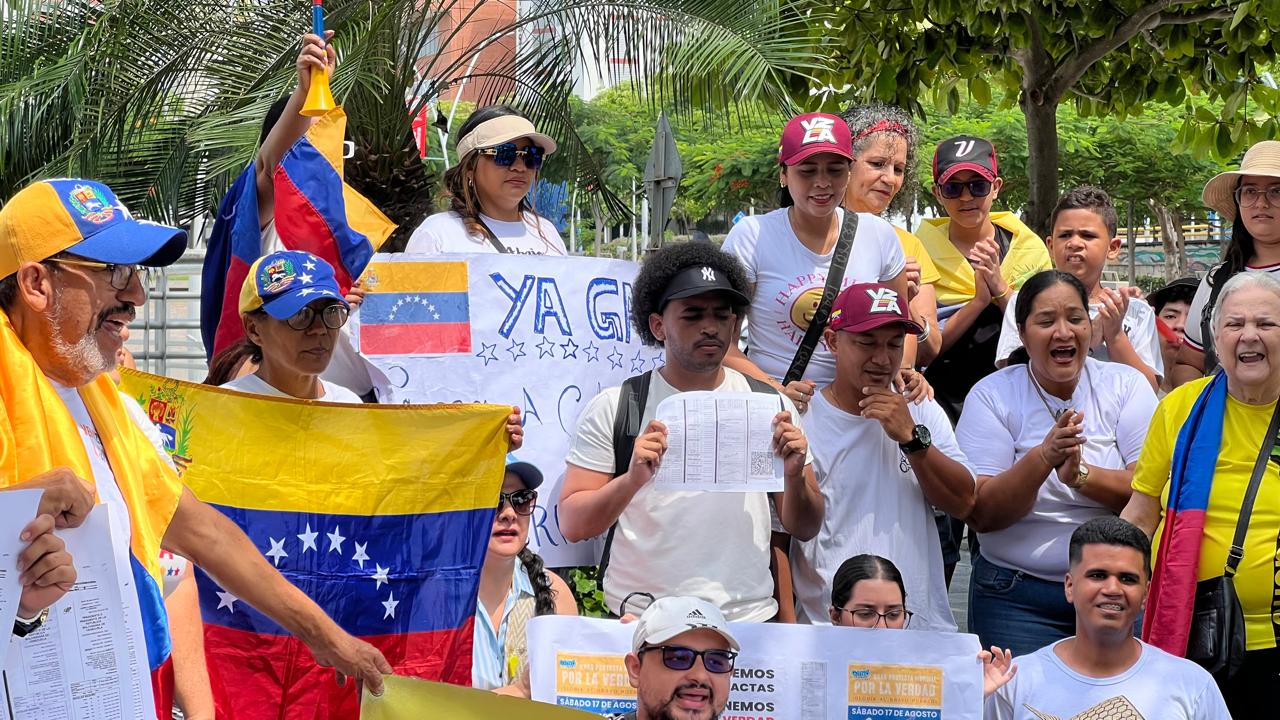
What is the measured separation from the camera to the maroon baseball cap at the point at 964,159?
634 centimetres

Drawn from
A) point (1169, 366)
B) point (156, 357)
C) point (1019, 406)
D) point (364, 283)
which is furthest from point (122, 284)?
point (156, 357)

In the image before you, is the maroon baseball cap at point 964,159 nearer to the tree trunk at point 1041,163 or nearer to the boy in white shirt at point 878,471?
the boy in white shirt at point 878,471

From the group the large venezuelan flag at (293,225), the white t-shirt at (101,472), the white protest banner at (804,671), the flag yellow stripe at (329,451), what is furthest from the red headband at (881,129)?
the white t-shirt at (101,472)

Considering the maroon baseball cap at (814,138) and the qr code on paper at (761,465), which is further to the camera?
the maroon baseball cap at (814,138)

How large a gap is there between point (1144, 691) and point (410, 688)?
215 cm

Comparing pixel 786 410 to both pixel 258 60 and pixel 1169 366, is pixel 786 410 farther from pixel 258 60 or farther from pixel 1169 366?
pixel 258 60

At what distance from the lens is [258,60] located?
930 cm

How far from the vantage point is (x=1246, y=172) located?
5707 mm

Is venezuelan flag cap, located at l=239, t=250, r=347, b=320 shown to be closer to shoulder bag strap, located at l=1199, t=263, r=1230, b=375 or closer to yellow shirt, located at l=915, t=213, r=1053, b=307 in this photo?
yellow shirt, located at l=915, t=213, r=1053, b=307

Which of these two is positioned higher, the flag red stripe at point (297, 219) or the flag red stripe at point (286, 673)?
the flag red stripe at point (297, 219)

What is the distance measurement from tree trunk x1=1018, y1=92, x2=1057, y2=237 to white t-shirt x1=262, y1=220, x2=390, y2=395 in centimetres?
630

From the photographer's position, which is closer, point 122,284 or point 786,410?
point 122,284

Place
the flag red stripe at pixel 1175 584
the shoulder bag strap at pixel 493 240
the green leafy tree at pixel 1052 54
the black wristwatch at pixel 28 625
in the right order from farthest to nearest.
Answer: the green leafy tree at pixel 1052 54 → the shoulder bag strap at pixel 493 240 → the flag red stripe at pixel 1175 584 → the black wristwatch at pixel 28 625

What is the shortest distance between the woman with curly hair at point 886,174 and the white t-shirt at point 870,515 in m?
0.98
